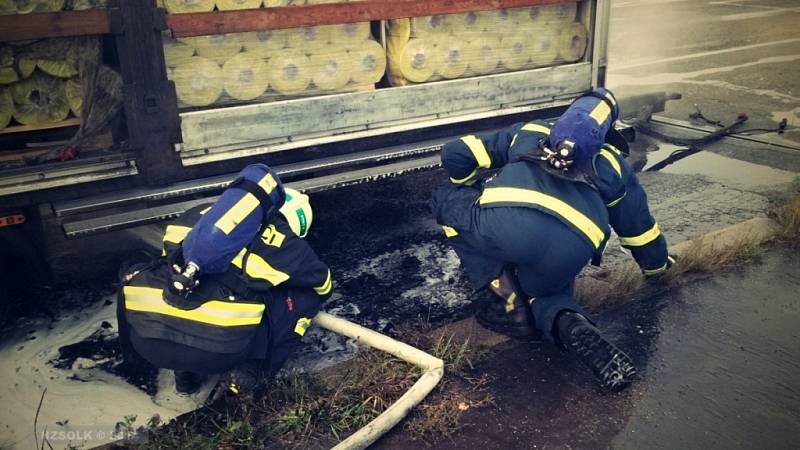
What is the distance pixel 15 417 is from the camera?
3.06 m

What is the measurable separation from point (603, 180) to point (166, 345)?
217 centimetres

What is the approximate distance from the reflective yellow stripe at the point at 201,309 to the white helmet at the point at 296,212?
20.2 inches

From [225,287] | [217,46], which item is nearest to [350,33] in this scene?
[217,46]

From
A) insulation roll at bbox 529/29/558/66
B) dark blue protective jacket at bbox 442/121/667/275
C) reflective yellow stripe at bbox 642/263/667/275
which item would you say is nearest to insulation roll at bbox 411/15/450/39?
insulation roll at bbox 529/29/558/66

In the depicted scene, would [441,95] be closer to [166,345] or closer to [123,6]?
[123,6]

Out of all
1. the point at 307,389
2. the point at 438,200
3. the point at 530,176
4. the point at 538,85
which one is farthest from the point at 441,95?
the point at 307,389

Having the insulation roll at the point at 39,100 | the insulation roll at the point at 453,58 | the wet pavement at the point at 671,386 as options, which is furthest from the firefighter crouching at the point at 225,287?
the insulation roll at the point at 453,58

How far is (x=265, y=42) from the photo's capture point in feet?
13.7

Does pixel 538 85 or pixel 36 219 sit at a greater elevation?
pixel 538 85

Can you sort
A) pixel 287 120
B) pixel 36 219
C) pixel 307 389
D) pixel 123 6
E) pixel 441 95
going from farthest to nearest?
pixel 441 95
pixel 287 120
pixel 36 219
pixel 123 6
pixel 307 389

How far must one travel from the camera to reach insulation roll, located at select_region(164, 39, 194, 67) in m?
3.89

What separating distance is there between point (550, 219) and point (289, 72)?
2112 millimetres

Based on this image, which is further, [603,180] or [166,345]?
[603,180]

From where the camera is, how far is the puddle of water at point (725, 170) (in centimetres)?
543
